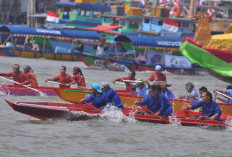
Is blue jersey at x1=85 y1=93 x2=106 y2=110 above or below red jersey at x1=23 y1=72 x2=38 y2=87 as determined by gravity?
above

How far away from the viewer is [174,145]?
13.6 meters

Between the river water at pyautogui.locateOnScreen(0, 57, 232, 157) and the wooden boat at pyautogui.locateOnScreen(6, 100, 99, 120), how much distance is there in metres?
0.15

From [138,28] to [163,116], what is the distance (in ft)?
120

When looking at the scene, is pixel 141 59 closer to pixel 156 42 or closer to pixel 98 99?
pixel 156 42

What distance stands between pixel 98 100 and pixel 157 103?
59.9 inches

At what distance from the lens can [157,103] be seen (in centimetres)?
1552

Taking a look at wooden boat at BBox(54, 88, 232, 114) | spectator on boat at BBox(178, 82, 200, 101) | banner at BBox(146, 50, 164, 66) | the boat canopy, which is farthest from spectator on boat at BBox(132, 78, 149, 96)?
the boat canopy

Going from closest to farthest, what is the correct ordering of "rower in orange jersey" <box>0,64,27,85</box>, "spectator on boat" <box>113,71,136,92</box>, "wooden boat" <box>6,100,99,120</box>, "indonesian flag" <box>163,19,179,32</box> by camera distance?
"wooden boat" <box>6,100,99,120</box>
"spectator on boat" <box>113,71,136,92</box>
"rower in orange jersey" <box>0,64,27,85</box>
"indonesian flag" <box>163,19,179,32</box>

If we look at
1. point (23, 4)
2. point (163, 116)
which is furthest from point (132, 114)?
point (23, 4)

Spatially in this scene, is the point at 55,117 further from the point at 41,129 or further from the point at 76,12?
the point at 76,12

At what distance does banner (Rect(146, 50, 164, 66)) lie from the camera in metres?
37.7

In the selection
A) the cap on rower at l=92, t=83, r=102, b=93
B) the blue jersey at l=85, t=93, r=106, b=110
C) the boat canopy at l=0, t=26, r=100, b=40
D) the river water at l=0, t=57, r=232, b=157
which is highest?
the cap on rower at l=92, t=83, r=102, b=93

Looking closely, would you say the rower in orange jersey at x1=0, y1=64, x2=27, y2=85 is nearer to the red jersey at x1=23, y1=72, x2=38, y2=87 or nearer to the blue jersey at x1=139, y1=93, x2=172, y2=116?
the red jersey at x1=23, y1=72, x2=38, y2=87

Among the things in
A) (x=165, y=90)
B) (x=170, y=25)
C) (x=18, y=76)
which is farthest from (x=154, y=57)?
(x=165, y=90)
